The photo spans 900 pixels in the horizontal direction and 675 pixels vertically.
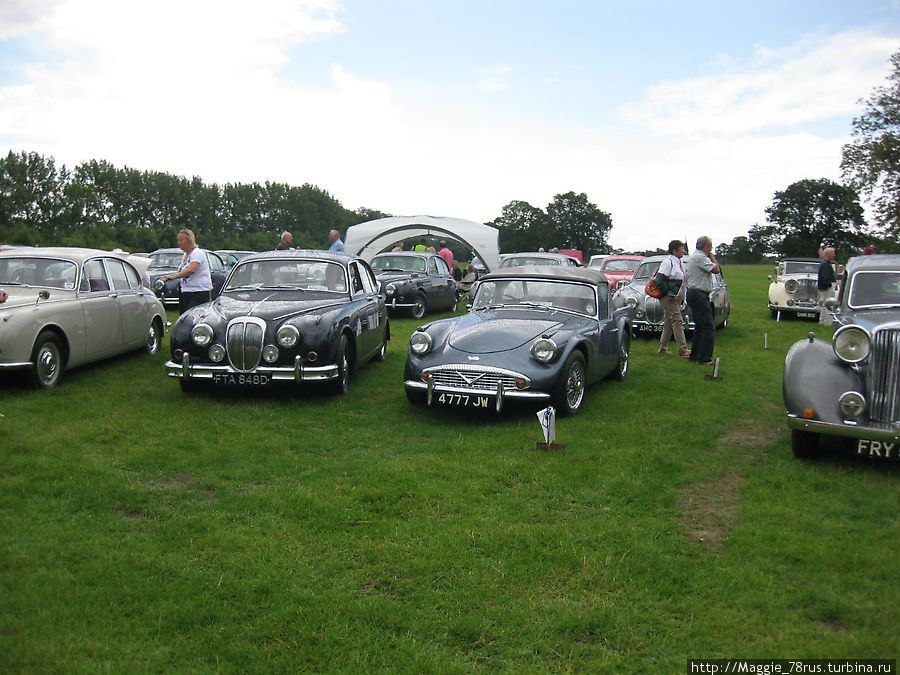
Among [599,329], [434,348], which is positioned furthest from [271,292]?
[599,329]

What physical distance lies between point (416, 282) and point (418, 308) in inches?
25.0

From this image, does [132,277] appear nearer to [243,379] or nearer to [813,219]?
[243,379]

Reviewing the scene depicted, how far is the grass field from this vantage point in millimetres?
3182

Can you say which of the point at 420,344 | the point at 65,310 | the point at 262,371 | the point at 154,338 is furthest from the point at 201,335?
the point at 154,338

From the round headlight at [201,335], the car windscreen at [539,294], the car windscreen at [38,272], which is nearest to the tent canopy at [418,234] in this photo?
the car windscreen at [38,272]

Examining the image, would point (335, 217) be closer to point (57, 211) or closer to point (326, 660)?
point (57, 211)

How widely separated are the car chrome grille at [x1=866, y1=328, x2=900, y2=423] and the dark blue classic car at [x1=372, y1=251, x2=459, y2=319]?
11.4 m

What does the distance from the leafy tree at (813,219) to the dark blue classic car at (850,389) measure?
3250 inches

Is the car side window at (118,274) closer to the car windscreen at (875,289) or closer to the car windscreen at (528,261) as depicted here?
the car windscreen at (875,289)

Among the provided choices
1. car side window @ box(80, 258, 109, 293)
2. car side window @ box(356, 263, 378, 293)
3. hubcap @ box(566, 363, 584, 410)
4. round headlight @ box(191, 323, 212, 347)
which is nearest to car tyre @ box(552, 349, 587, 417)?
hubcap @ box(566, 363, 584, 410)

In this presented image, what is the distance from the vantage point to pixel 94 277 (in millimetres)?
9008

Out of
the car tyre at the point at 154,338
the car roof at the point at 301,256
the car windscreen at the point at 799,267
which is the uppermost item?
the car roof at the point at 301,256

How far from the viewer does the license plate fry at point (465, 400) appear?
6820 mm

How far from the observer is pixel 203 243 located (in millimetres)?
68188
